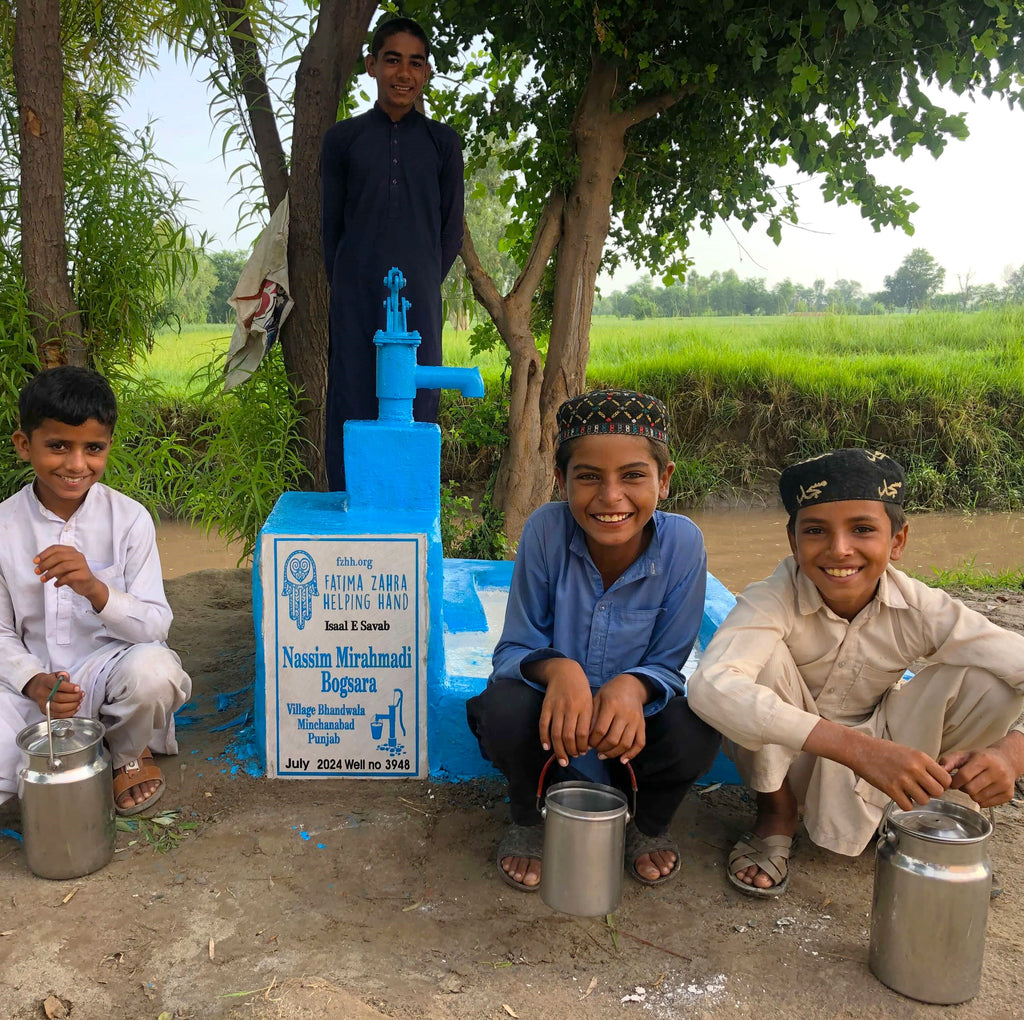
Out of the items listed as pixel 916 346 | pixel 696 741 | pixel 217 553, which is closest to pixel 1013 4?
pixel 696 741

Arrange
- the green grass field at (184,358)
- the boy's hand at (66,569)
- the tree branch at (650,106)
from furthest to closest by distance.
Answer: the tree branch at (650,106) < the green grass field at (184,358) < the boy's hand at (66,569)

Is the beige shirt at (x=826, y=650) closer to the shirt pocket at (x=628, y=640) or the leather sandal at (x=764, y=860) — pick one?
the shirt pocket at (x=628, y=640)

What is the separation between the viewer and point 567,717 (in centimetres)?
192

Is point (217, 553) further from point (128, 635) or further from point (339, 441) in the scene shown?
point (128, 635)

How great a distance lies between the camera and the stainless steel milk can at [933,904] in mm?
1696

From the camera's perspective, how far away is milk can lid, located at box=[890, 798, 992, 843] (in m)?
1.71

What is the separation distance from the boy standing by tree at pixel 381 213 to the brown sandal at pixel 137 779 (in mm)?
1490

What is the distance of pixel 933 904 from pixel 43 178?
345cm

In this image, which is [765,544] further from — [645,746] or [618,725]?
[618,725]

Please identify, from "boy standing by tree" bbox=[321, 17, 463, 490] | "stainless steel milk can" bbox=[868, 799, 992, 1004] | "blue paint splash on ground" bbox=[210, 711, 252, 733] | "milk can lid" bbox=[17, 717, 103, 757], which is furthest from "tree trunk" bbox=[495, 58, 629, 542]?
"stainless steel milk can" bbox=[868, 799, 992, 1004]

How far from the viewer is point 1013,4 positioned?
146 inches

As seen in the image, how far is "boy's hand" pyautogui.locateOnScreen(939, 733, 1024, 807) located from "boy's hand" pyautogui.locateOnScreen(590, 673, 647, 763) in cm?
58

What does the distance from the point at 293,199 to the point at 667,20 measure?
1.84 meters

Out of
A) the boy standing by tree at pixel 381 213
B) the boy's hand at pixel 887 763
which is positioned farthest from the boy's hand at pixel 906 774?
the boy standing by tree at pixel 381 213
